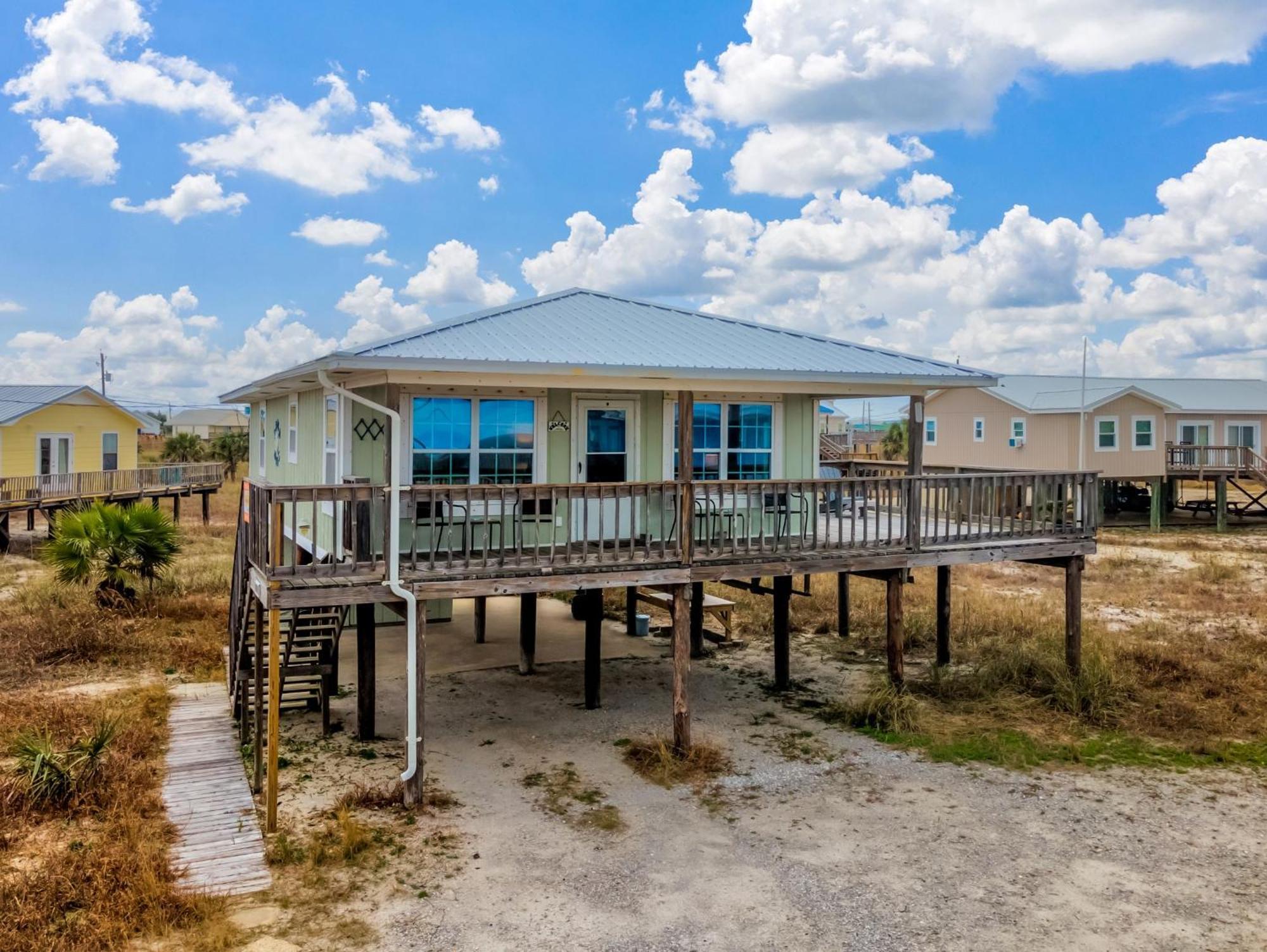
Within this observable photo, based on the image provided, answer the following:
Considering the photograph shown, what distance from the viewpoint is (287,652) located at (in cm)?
1230

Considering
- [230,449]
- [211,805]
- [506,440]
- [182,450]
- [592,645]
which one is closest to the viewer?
[211,805]

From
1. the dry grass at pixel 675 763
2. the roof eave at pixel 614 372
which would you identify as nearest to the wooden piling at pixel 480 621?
the roof eave at pixel 614 372

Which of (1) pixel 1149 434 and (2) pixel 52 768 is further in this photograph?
(1) pixel 1149 434

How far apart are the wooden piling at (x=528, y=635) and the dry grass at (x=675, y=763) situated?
12.0 ft

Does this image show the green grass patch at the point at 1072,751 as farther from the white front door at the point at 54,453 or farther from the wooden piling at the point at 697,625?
the white front door at the point at 54,453

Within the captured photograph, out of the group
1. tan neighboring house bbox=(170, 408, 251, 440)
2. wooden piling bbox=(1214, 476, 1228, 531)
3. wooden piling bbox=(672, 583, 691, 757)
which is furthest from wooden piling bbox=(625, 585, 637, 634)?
tan neighboring house bbox=(170, 408, 251, 440)

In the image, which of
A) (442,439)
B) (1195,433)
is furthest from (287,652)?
(1195,433)

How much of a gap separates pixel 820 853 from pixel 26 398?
3627 cm

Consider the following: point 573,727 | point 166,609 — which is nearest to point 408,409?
point 573,727

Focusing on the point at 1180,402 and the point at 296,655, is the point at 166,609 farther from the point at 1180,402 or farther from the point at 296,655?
the point at 1180,402

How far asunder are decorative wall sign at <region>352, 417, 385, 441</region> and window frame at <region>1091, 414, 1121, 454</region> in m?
30.3

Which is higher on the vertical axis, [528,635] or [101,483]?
[101,483]

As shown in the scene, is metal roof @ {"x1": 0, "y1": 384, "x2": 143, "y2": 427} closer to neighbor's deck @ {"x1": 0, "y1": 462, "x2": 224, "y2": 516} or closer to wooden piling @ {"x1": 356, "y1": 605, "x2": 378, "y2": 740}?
neighbor's deck @ {"x1": 0, "y1": 462, "x2": 224, "y2": 516}

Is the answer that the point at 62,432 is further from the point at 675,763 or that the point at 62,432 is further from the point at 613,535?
the point at 675,763
